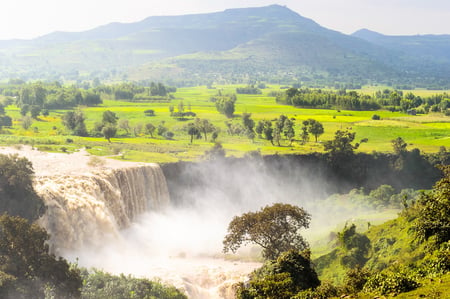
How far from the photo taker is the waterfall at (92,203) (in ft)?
155

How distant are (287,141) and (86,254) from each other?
56.9 meters

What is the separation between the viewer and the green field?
260ft

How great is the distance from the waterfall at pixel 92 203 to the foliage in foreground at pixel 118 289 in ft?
32.7

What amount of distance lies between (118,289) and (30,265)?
279 inches

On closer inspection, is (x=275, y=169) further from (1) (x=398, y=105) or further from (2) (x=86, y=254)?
(1) (x=398, y=105)

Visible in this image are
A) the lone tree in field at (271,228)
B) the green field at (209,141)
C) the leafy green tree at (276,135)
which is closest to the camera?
the lone tree in field at (271,228)

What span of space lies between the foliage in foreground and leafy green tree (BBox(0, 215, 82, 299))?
2177 mm

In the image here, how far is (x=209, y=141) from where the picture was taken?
3755 inches

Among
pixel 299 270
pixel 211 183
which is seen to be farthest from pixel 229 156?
pixel 299 270

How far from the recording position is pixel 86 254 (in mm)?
48250

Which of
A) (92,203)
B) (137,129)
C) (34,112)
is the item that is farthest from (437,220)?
(34,112)

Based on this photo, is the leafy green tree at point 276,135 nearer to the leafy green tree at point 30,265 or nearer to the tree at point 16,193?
the tree at point 16,193

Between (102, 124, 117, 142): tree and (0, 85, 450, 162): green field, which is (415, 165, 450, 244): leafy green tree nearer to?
(0, 85, 450, 162): green field

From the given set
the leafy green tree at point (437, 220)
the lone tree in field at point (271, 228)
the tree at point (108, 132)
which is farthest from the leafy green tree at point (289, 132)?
the leafy green tree at point (437, 220)
